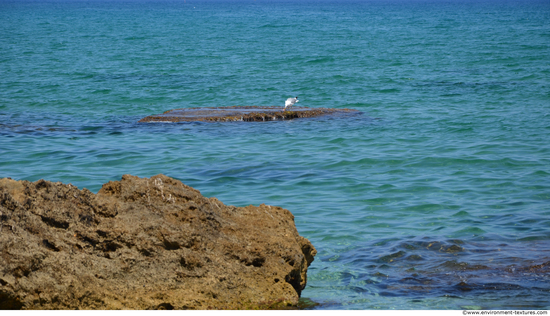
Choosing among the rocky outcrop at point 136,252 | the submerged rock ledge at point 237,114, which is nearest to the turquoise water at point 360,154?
the submerged rock ledge at point 237,114

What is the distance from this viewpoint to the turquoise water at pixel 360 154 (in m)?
6.30

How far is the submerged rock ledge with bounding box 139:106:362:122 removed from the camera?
1529cm

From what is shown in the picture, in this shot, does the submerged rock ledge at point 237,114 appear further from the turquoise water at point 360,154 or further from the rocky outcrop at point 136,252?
the rocky outcrop at point 136,252

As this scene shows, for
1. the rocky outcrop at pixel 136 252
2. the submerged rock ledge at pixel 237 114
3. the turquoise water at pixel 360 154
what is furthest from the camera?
the submerged rock ledge at pixel 237 114

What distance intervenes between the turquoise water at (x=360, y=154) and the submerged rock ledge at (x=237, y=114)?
1.72 ft

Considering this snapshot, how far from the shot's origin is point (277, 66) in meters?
30.0

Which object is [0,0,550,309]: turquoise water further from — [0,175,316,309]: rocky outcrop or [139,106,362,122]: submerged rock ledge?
[0,175,316,309]: rocky outcrop

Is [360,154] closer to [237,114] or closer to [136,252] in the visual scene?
[237,114]

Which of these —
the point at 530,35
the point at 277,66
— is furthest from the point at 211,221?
the point at 530,35

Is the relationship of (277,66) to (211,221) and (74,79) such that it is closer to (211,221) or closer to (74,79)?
(74,79)

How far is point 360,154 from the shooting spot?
1216 cm

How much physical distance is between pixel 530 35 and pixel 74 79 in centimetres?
3399

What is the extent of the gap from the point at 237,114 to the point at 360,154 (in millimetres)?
4575

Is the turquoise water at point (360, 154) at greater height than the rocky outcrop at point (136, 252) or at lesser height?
lesser
